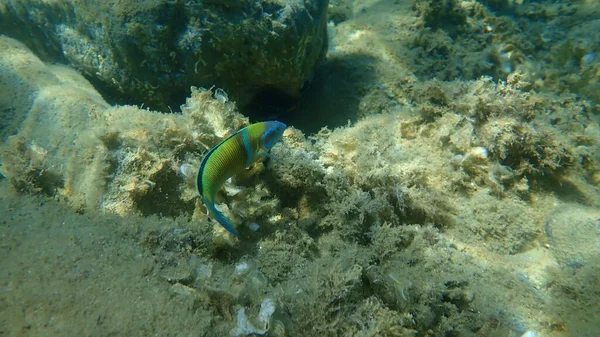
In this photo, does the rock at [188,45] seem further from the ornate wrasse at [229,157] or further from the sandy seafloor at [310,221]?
the ornate wrasse at [229,157]

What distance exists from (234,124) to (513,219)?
287 cm

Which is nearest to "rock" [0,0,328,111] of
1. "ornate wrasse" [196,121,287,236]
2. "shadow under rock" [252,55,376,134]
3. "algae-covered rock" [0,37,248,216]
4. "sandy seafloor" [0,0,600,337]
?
"shadow under rock" [252,55,376,134]

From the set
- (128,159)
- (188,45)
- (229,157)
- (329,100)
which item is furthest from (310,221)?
(329,100)

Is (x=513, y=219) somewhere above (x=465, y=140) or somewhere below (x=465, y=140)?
below

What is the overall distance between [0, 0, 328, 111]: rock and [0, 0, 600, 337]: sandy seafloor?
73cm

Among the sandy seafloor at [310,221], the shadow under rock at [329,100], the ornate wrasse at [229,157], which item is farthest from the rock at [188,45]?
the ornate wrasse at [229,157]

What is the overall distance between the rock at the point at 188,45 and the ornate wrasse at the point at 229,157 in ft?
7.66

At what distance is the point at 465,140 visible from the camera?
11.0ft

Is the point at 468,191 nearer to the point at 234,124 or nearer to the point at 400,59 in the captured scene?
the point at 234,124

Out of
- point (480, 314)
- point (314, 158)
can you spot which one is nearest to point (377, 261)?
point (480, 314)

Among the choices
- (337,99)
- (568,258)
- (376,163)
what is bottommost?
(337,99)

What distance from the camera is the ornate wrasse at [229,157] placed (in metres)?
1.92

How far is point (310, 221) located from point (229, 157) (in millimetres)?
1111

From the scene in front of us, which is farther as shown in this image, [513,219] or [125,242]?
[513,219]
